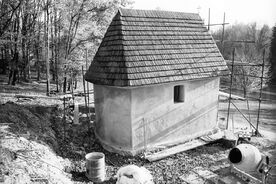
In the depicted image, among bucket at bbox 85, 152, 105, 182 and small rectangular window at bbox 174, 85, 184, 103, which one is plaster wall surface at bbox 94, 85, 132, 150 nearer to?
bucket at bbox 85, 152, 105, 182

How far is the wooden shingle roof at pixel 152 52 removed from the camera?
8859 mm

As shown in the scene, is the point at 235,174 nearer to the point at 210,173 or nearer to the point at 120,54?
the point at 210,173

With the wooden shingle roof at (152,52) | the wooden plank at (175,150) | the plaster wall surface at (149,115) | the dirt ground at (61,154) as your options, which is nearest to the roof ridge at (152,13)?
the wooden shingle roof at (152,52)

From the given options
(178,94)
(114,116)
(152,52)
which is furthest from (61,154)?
(178,94)

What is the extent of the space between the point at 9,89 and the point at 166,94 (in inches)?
628

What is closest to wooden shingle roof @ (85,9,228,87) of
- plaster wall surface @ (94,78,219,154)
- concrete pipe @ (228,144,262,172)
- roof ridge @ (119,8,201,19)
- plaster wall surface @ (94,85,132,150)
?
roof ridge @ (119,8,201,19)

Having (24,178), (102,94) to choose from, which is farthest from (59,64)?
(24,178)

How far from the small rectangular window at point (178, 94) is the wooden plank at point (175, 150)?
2.04 meters

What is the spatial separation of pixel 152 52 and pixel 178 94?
237 centimetres

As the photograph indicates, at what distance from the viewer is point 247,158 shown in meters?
7.27

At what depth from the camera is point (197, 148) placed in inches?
398

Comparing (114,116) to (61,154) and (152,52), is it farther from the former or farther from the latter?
(152,52)

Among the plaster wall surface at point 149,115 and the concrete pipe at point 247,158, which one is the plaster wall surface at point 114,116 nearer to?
the plaster wall surface at point 149,115

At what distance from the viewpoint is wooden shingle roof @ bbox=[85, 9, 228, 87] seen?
886 centimetres
